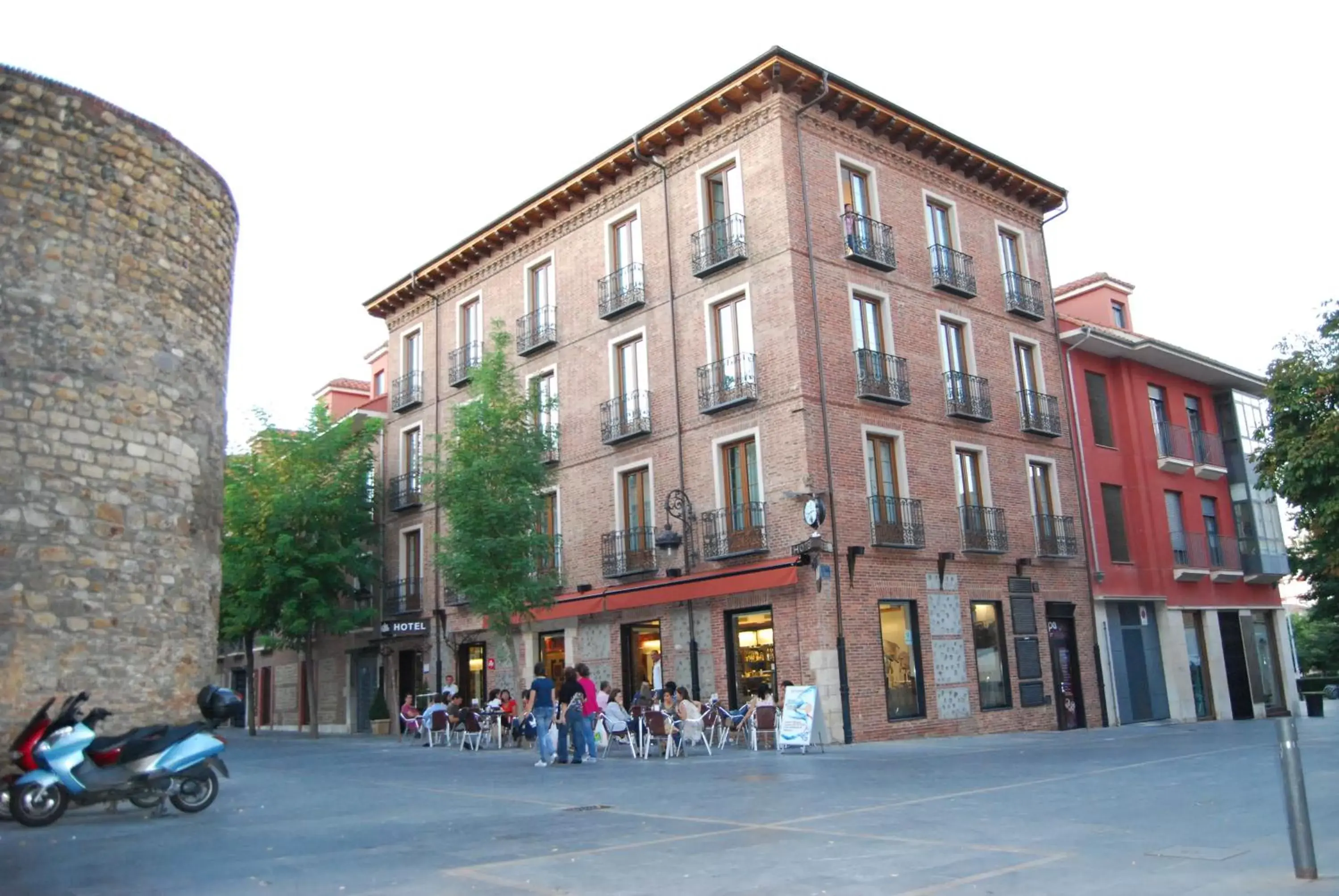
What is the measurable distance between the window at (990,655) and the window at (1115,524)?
4.92m

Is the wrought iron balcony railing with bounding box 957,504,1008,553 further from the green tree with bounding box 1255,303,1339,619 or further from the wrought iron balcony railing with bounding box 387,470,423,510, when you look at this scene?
the wrought iron balcony railing with bounding box 387,470,423,510

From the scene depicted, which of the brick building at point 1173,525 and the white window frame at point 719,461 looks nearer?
the white window frame at point 719,461

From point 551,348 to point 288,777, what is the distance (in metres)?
13.2

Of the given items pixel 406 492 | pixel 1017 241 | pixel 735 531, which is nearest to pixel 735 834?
pixel 735 531

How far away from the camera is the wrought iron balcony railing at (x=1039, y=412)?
2478 centimetres

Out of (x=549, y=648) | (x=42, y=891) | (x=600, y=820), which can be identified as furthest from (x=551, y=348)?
(x=42, y=891)

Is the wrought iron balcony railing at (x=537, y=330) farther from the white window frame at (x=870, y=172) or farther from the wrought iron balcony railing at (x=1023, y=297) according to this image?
the wrought iron balcony railing at (x=1023, y=297)

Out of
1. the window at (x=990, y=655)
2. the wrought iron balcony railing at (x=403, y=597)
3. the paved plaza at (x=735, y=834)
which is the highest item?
the wrought iron balcony railing at (x=403, y=597)

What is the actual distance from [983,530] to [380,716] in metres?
17.2

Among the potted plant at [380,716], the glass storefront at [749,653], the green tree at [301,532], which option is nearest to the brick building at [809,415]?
the glass storefront at [749,653]

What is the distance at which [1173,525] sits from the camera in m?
28.0

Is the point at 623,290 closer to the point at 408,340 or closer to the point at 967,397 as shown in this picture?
the point at 967,397

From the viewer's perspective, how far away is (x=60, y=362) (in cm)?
1227

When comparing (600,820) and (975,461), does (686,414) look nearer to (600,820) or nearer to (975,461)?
(975,461)
